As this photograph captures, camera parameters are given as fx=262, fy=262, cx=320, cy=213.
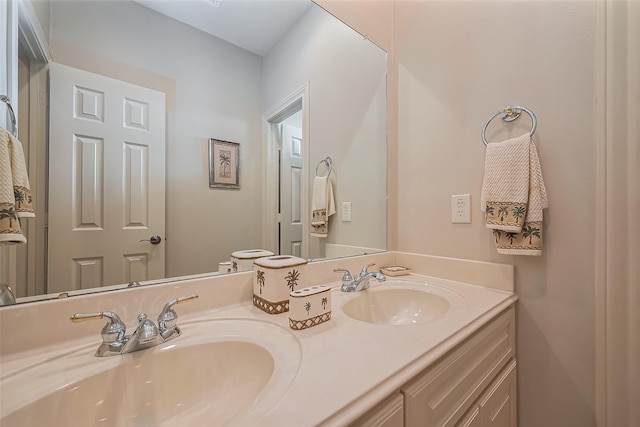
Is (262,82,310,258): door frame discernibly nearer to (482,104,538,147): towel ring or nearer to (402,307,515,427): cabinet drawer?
(402,307,515,427): cabinet drawer

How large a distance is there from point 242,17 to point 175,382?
109 centimetres

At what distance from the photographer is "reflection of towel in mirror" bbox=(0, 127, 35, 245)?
51 centimetres

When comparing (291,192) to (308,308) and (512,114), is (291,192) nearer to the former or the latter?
(308,308)

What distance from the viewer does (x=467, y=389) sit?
2.13ft

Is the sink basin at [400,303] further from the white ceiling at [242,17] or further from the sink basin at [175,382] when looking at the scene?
the white ceiling at [242,17]

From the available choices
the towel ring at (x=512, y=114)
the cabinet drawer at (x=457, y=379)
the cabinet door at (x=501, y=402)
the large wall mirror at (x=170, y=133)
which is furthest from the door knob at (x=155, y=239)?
the towel ring at (x=512, y=114)

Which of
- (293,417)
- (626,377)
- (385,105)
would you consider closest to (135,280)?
(293,417)

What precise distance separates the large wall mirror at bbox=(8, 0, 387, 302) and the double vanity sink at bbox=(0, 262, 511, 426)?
211 millimetres

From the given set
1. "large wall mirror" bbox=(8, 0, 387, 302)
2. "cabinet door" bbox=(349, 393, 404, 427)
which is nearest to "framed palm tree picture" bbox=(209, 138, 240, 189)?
"large wall mirror" bbox=(8, 0, 387, 302)

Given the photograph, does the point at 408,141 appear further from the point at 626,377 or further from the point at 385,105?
the point at 626,377

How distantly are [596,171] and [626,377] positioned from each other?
0.60m

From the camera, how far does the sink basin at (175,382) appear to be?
0.43 metres

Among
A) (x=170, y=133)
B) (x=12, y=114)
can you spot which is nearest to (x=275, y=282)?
(x=170, y=133)

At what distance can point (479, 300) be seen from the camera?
2.81 ft
